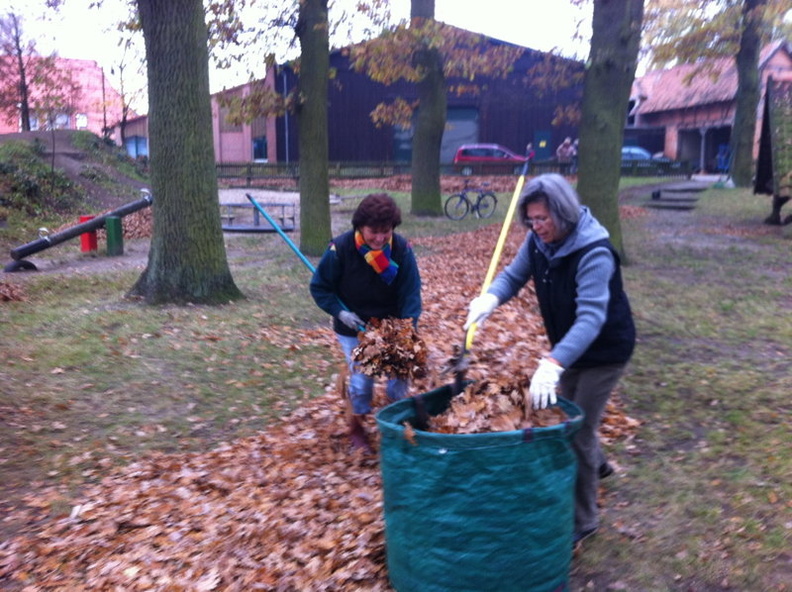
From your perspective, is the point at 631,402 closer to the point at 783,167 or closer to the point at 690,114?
the point at 783,167

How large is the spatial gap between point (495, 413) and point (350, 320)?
163cm

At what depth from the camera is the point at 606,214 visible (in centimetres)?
1160

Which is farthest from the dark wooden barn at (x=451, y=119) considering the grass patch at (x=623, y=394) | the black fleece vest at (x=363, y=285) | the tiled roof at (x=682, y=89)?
the black fleece vest at (x=363, y=285)

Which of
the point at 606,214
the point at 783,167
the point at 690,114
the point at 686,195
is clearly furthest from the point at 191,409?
the point at 690,114

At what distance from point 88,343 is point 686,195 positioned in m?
19.4

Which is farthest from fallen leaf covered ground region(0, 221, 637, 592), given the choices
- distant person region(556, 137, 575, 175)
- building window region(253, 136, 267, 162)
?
building window region(253, 136, 267, 162)

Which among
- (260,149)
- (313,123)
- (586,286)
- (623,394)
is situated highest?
(313,123)

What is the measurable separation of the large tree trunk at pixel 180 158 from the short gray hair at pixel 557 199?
687 cm

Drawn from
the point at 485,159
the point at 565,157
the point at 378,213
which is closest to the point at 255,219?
the point at 378,213

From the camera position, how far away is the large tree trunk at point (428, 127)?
62.0 ft

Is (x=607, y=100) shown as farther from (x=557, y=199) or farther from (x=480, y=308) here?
(x=557, y=199)

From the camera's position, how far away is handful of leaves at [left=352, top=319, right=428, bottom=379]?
181 inches

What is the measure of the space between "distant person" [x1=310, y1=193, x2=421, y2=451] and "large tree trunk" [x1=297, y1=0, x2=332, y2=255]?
857 cm

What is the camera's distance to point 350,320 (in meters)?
4.93
